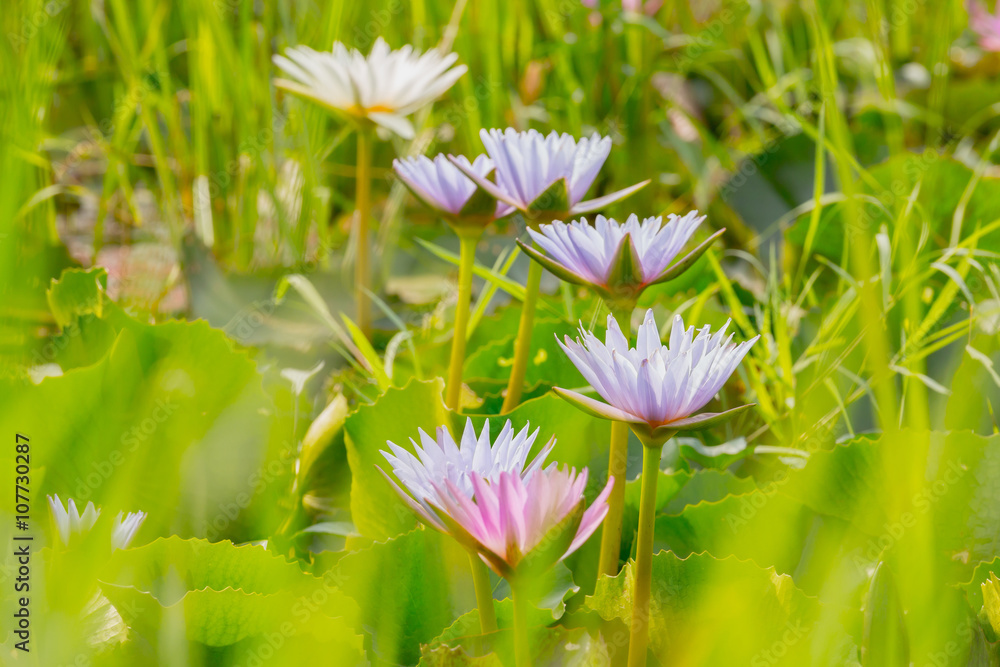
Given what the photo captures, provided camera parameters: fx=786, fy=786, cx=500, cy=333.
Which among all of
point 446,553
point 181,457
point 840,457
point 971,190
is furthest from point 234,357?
point 971,190

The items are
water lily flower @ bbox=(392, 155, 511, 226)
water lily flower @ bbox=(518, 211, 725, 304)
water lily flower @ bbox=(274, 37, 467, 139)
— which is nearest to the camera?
water lily flower @ bbox=(518, 211, 725, 304)

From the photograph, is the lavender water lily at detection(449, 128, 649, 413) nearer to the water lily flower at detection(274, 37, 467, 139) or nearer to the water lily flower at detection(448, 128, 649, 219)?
the water lily flower at detection(448, 128, 649, 219)

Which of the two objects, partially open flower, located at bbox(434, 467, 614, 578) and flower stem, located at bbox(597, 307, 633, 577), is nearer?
partially open flower, located at bbox(434, 467, 614, 578)

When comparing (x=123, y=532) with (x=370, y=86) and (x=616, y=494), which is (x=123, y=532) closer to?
(x=616, y=494)

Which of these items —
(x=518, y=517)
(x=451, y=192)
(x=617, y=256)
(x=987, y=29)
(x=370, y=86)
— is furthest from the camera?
(x=987, y=29)

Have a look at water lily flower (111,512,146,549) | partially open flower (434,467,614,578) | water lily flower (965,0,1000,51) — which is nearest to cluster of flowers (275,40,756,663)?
partially open flower (434,467,614,578)

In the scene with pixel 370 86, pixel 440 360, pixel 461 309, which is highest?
pixel 370 86

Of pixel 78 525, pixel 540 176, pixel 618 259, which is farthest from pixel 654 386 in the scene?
pixel 78 525
